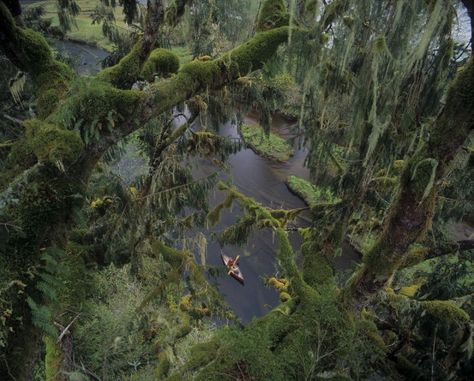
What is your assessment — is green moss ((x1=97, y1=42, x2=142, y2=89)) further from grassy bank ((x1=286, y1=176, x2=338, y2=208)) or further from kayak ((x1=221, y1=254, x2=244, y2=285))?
grassy bank ((x1=286, y1=176, x2=338, y2=208))

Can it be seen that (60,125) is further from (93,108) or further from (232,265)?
(232,265)

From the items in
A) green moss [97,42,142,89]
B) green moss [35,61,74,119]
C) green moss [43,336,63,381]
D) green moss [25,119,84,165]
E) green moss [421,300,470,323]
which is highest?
green moss [97,42,142,89]

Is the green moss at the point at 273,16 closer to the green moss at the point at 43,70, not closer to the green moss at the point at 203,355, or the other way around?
the green moss at the point at 43,70

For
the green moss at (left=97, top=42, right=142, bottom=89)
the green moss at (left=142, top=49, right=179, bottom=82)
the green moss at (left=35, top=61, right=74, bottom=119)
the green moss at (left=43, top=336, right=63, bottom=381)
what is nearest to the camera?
the green moss at (left=35, top=61, right=74, bottom=119)

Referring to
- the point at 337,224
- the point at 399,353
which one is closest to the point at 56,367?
the point at 337,224

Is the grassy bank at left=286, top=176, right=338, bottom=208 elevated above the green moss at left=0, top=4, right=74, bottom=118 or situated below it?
below

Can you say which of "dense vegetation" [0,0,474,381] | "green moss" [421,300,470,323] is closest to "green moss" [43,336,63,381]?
"dense vegetation" [0,0,474,381]
